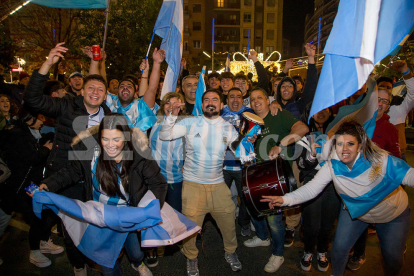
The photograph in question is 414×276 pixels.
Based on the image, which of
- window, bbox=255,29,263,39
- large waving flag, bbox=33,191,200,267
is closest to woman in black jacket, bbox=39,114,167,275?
large waving flag, bbox=33,191,200,267

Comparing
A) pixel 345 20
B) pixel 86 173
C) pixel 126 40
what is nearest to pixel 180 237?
pixel 86 173

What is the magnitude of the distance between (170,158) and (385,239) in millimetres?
2681

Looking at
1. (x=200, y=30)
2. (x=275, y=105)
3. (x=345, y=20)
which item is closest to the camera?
(x=345, y=20)

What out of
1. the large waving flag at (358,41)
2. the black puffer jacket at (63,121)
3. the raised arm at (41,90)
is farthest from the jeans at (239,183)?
the raised arm at (41,90)

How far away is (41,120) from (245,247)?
3.66 metres

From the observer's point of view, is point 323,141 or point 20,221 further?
point 20,221

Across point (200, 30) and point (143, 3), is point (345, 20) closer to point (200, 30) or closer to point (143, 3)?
point (143, 3)

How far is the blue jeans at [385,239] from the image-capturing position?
282 centimetres

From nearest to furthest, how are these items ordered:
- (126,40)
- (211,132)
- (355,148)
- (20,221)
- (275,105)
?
(355,148)
(211,132)
(275,105)
(20,221)
(126,40)

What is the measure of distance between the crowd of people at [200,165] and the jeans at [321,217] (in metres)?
0.01

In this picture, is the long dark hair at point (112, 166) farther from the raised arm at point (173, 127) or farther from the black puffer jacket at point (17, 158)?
the black puffer jacket at point (17, 158)

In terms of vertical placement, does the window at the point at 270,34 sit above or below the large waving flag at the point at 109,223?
above

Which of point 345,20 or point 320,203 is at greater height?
point 345,20

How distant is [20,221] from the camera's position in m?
5.23
